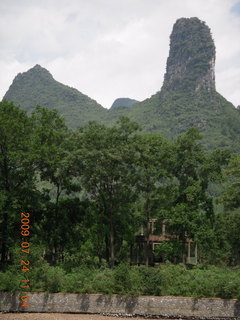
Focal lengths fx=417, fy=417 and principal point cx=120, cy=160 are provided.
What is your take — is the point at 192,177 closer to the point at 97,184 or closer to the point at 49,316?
the point at 97,184

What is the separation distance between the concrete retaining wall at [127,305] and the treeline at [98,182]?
19.1 feet

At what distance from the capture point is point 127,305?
24.8 m

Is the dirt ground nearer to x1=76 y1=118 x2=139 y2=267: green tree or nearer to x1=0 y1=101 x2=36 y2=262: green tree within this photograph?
x1=0 y1=101 x2=36 y2=262: green tree

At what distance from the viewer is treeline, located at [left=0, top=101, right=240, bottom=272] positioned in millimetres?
32906

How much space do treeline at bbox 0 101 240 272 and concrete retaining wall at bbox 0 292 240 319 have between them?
19.1 ft

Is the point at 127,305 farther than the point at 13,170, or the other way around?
the point at 13,170

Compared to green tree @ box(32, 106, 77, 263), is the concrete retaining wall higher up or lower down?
lower down

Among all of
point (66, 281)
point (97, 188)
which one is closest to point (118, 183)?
point (97, 188)

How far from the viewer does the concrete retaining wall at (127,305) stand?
2369 cm

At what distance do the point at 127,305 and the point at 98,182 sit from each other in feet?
42.5

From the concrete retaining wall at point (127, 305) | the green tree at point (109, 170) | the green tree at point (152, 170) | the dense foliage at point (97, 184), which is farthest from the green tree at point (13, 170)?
the green tree at point (152, 170)

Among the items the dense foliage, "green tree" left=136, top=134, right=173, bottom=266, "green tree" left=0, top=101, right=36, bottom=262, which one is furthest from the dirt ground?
"green tree" left=136, top=134, right=173, bottom=266

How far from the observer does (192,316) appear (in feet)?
78.0

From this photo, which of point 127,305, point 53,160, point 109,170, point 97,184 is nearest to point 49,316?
point 127,305
